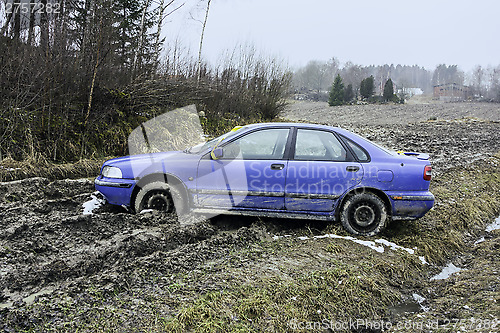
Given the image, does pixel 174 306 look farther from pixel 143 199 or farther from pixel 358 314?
pixel 143 199

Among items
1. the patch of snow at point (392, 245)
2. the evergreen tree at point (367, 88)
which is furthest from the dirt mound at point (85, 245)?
the evergreen tree at point (367, 88)

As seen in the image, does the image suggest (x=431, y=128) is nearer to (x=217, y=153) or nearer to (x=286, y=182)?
(x=286, y=182)

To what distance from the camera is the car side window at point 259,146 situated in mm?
5402

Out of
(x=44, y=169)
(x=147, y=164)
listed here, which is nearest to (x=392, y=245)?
(x=147, y=164)

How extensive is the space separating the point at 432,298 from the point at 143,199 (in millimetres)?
3819

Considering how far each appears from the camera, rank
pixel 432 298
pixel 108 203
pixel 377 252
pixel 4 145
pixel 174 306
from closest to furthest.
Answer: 1. pixel 174 306
2. pixel 432 298
3. pixel 377 252
4. pixel 108 203
5. pixel 4 145

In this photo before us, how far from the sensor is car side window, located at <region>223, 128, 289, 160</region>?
17.7ft

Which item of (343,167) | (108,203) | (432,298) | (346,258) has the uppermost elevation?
(343,167)

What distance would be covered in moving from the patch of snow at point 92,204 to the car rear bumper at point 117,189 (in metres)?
0.36

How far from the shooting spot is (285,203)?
17.5ft

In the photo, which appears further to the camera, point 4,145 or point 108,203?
point 4,145

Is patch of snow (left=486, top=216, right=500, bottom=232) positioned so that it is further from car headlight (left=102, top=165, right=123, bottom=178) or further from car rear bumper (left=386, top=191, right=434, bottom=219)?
car headlight (left=102, top=165, right=123, bottom=178)

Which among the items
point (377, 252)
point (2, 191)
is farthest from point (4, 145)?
point (377, 252)

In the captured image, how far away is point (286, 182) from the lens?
5.29m
